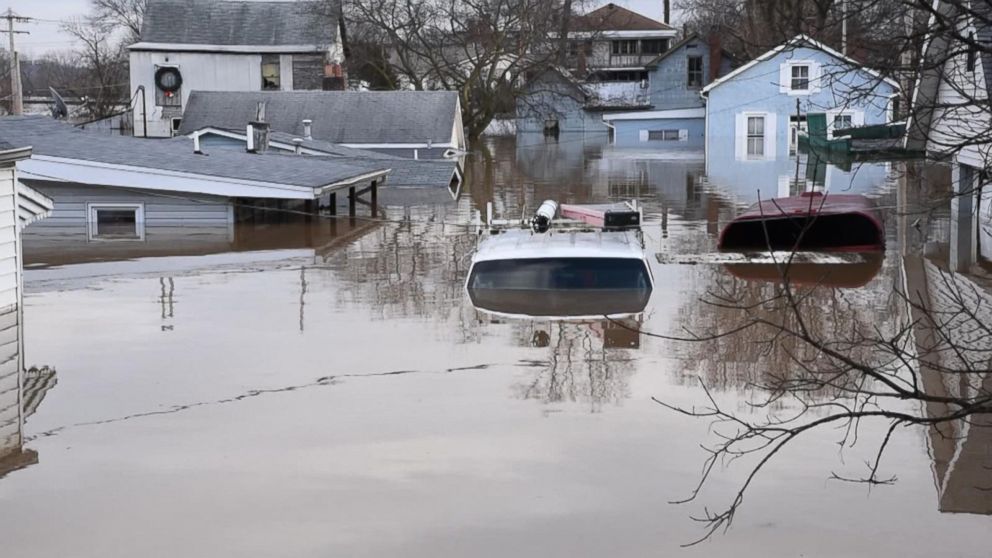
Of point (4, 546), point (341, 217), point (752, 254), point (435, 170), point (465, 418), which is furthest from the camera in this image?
point (435, 170)

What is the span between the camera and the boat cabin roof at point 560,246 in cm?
2203

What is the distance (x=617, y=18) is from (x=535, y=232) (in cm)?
8203

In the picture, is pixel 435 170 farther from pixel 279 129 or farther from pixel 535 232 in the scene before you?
pixel 535 232

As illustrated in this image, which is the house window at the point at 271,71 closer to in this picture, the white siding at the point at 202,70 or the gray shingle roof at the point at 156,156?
the white siding at the point at 202,70

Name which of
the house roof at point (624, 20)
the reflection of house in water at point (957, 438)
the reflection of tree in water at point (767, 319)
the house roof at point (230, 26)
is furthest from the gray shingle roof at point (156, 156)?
the house roof at point (624, 20)

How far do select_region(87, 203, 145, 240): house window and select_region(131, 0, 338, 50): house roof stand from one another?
109 feet

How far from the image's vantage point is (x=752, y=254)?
2792 cm

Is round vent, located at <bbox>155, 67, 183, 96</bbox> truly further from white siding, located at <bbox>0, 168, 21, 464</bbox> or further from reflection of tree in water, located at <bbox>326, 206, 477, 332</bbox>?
white siding, located at <bbox>0, 168, 21, 464</bbox>

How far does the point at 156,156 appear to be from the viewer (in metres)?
33.9

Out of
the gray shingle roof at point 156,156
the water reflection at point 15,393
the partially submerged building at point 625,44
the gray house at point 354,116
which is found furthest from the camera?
the partially submerged building at point 625,44

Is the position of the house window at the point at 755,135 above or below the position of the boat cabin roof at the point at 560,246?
above

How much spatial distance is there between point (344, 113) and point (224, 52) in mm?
12230

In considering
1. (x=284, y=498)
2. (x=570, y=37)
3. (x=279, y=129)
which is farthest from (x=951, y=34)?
(x=570, y=37)

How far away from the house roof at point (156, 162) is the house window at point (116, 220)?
108 centimetres
